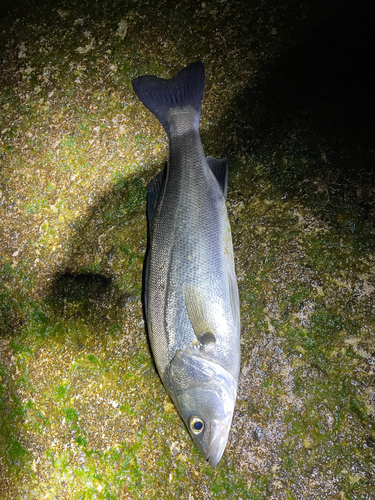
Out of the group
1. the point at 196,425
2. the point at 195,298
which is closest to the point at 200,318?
the point at 195,298

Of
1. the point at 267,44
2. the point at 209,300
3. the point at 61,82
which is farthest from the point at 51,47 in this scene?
the point at 209,300

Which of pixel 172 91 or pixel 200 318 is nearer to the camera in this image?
pixel 200 318

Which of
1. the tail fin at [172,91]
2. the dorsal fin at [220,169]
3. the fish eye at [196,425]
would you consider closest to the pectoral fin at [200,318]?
the fish eye at [196,425]

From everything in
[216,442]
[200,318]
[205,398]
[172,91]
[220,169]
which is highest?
[172,91]

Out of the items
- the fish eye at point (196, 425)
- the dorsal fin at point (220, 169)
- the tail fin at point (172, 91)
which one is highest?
the tail fin at point (172, 91)

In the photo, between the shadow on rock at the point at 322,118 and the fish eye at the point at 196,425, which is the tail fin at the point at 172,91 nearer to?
the shadow on rock at the point at 322,118

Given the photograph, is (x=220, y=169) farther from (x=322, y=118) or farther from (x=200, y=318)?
(x=200, y=318)

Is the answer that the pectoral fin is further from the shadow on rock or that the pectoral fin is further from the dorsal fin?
the shadow on rock
